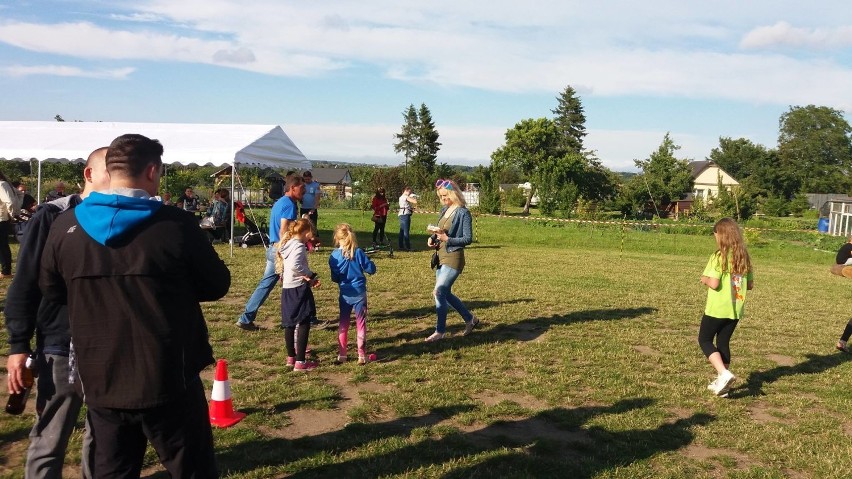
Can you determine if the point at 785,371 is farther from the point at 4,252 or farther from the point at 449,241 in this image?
the point at 4,252

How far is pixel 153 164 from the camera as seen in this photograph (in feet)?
8.05

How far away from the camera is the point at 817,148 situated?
91.2 metres

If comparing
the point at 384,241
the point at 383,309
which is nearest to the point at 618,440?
the point at 383,309

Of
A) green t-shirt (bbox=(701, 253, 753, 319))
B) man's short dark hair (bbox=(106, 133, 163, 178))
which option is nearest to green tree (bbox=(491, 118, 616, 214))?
green t-shirt (bbox=(701, 253, 753, 319))

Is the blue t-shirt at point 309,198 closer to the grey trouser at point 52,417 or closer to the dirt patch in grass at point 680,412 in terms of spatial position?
the dirt patch in grass at point 680,412

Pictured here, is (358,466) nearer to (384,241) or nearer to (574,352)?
(574,352)

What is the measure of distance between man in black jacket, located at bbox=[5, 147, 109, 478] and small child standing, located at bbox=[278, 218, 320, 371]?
2852mm

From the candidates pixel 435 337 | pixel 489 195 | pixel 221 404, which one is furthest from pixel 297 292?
pixel 489 195

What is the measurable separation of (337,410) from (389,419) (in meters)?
0.45

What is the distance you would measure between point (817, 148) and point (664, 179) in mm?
58590

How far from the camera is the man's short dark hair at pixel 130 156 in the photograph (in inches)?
93.4

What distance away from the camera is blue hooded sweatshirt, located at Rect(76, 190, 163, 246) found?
2.24m

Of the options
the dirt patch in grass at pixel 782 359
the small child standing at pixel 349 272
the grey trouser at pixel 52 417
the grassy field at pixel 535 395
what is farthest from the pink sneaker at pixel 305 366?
the dirt patch in grass at pixel 782 359

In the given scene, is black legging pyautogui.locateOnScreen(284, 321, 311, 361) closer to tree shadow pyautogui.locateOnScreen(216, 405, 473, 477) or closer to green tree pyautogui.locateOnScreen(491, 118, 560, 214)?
tree shadow pyautogui.locateOnScreen(216, 405, 473, 477)
